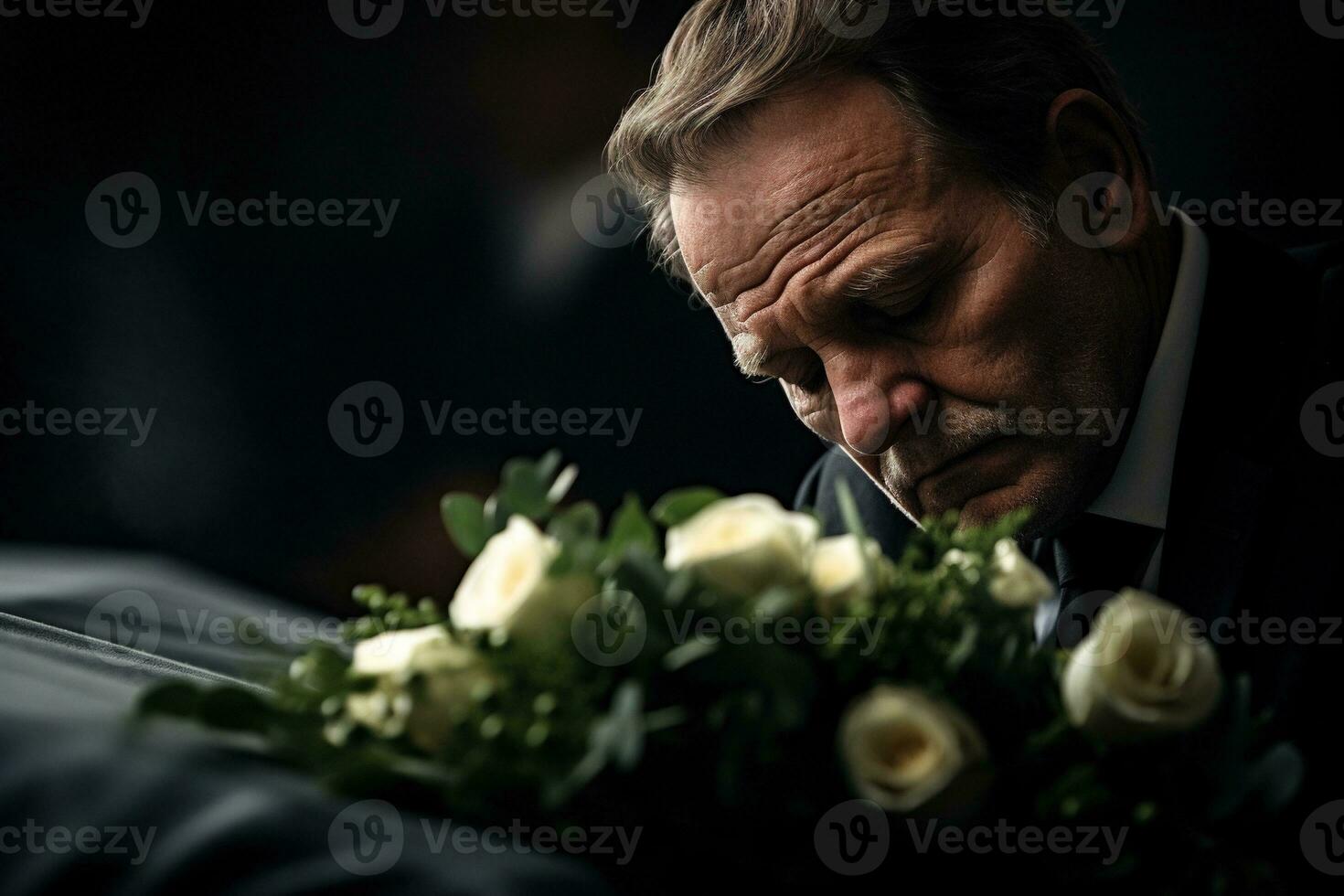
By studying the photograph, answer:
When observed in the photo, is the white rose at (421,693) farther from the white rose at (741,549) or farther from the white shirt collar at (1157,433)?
the white shirt collar at (1157,433)

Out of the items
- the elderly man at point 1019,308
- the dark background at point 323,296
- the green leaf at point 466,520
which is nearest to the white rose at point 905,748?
the green leaf at point 466,520

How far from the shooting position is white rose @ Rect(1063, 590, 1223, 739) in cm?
Result: 57

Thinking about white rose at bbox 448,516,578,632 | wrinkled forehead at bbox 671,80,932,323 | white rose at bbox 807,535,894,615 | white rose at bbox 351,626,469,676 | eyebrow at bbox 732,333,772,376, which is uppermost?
wrinkled forehead at bbox 671,80,932,323

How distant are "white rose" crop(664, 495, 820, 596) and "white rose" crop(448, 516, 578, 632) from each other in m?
0.06

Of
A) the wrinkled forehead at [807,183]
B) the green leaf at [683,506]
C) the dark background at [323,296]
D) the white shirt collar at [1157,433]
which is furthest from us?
the dark background at [323,296]

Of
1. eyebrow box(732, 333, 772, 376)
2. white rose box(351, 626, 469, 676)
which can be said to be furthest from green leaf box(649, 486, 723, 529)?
eyebrow box(732, 333, 772, 376)

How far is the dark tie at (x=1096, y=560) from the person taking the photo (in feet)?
4.24

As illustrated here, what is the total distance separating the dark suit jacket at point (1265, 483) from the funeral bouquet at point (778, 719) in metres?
0.60

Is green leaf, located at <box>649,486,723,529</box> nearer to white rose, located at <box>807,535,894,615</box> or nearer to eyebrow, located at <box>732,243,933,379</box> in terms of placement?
white rose, located at <box>807,535,894,615</box>

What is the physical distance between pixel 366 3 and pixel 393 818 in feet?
7.55

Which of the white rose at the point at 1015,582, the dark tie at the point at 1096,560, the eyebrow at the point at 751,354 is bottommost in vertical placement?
the dark tie at the point at 1096,560

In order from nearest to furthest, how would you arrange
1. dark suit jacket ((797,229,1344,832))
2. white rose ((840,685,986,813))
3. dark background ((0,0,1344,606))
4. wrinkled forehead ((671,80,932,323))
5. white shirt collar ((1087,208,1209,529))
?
white rose ((840,685,986,813)) < dark suit jacket ((797,229,1344,832)) < wrinkled forehead ((671,80,932,323)) < white shirt collar ((1087,208,1209,529)) < dark background ((0,0,1344,606))

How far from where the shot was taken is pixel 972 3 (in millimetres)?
1410

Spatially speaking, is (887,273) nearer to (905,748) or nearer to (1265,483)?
(1265,483)
